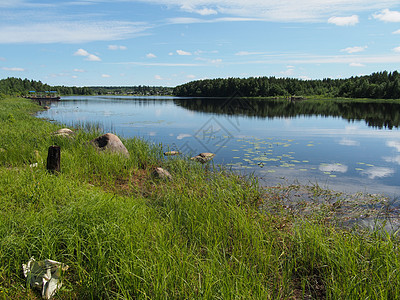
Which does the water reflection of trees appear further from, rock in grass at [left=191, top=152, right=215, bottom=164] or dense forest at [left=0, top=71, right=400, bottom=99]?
dense forest at [left=0, top=71, right=400, bottom=99]

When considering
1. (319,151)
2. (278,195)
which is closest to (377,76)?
(319,151)

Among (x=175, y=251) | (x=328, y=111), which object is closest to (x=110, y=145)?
(x=175, y=251)

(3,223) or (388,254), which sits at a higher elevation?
(3,223)

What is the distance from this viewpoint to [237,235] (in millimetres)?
5414

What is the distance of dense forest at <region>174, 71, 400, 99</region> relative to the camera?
345 feet

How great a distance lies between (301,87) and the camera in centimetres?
13925

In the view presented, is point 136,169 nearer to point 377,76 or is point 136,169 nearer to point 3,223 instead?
point 3,223

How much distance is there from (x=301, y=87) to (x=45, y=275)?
150m

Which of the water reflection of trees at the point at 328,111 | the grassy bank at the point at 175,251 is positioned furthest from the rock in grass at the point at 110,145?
the water reflection of trees at the point at 328,111

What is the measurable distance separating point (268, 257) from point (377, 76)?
151 metres

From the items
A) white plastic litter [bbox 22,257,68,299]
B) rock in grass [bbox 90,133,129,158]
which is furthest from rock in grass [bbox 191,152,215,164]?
white plastic litter [bbox 22,257,68,299]

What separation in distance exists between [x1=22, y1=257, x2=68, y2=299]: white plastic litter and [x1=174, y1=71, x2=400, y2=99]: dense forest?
325 feet

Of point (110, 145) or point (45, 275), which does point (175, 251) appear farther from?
point (110, 145)

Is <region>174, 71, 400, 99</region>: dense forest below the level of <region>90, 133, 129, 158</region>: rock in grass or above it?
above
